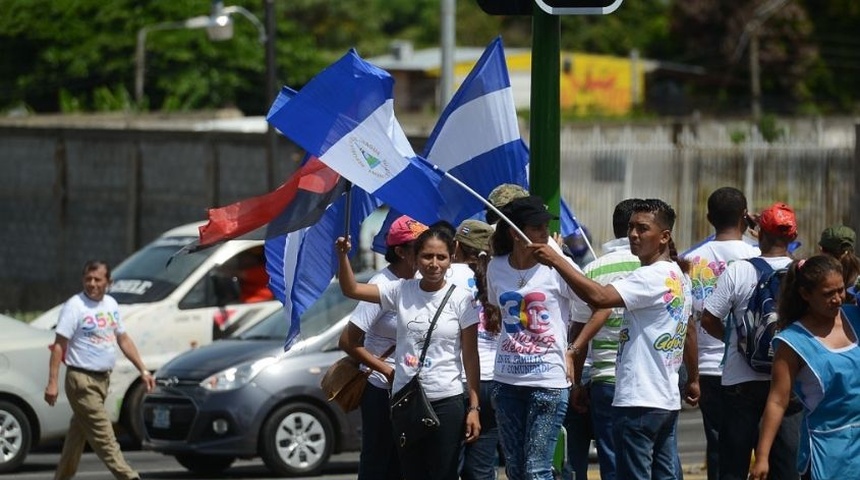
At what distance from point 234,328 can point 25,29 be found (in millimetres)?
39478

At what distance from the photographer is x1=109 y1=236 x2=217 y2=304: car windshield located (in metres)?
16.4

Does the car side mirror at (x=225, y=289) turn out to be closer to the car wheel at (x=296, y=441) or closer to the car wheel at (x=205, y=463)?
the car wheel at (x=205, y=463)

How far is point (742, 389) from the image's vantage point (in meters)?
8.33

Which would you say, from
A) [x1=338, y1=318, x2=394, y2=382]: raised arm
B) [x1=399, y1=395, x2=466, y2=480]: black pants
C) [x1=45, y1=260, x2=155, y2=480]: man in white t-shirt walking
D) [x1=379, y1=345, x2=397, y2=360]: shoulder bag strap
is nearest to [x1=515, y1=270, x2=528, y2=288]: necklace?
[x1=399, y1=395, x2=466, y2=480]: black pants

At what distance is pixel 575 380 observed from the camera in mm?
8438

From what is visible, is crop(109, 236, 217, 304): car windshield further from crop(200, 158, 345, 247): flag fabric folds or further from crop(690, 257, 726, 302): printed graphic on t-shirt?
crop(690, 257, 726, 302): printed graphic on t-shirt

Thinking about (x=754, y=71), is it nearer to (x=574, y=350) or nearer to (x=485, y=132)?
(x=485, y=132)

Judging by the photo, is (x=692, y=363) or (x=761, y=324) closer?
(x=761, y=324)

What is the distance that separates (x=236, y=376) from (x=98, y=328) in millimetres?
1526

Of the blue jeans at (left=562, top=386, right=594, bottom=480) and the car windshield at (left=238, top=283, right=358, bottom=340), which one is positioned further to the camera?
the car windshield at (left=238, top=283, right=358, bottom=340)

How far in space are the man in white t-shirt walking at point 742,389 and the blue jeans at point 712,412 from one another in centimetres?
16

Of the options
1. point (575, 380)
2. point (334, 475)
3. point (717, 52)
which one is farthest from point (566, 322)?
point (717, 52)

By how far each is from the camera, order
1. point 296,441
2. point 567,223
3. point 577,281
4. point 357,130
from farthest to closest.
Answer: point 296,441 < point 567,223 < point 357,130 < point 577,281

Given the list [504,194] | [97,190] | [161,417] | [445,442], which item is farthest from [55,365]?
[97,190]
